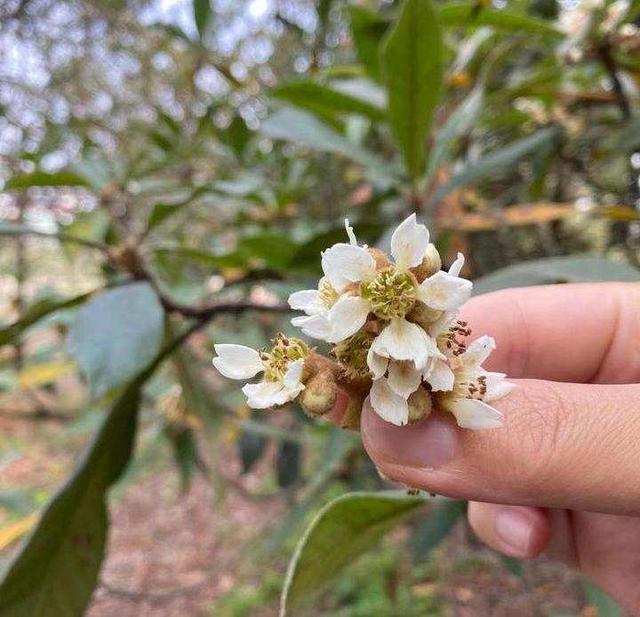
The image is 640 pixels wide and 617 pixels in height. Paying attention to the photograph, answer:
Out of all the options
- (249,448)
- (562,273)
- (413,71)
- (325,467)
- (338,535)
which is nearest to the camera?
(338,535)

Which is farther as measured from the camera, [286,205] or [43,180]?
[286,205]

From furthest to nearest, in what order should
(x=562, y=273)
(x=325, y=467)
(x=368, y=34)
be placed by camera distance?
(x=368, y=34)
(x=325, y=467)
(x=562, y=273)

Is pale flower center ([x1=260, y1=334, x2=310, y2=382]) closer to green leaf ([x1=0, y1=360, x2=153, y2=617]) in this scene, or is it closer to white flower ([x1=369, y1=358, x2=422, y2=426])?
white flower ([x1=369, y1=358, x2=422, y2=426])

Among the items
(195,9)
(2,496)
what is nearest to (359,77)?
(195,9)

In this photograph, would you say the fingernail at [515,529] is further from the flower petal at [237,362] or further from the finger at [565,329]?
the flower petal at [237,362]

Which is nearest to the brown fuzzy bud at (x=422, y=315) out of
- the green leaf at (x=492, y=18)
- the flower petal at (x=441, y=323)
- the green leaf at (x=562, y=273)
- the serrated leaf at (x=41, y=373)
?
the flower petal at (x=441, y=323)

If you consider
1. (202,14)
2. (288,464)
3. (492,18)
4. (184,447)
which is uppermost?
(202,14)

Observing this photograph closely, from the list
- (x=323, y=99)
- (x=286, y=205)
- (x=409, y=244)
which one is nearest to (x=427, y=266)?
(x=409, y=244)

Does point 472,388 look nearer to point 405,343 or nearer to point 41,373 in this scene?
point 405,343
